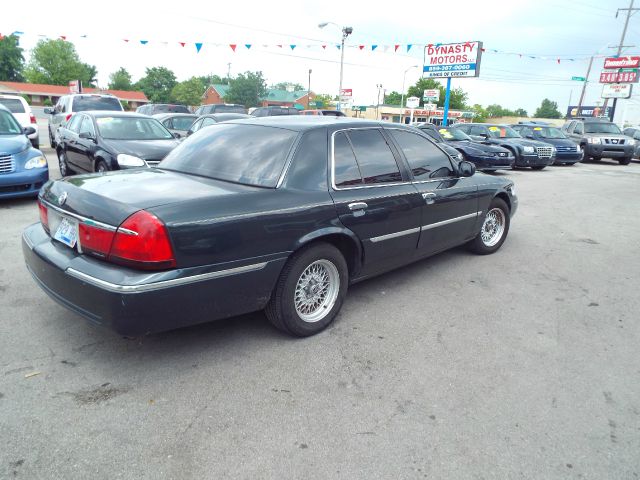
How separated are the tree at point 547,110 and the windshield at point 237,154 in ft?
506

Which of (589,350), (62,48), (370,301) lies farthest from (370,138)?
(62,48)

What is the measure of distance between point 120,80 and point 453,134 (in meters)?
104

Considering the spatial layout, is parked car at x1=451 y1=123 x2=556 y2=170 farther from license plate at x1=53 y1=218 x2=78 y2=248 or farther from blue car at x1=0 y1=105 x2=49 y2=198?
license plate at x1=53 y1=218 x2=78 y2=248

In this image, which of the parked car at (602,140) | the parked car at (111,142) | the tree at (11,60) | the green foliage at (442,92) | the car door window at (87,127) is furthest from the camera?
the tree at (11,60)

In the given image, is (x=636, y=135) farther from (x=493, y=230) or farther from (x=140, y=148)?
(x=140, y=148)

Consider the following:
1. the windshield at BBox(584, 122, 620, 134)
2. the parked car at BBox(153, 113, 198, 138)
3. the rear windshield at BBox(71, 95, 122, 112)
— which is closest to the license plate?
the parked car at BBox(153, 113, 198, 138)

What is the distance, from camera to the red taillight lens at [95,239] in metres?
2.74

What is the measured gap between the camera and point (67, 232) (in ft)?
10.0

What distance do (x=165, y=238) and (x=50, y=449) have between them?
118 cm

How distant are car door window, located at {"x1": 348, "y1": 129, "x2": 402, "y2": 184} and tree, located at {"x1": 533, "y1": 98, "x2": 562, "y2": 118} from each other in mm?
153542

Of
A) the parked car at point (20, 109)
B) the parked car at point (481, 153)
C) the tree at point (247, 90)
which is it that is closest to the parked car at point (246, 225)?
the parked car at point (481, 153)

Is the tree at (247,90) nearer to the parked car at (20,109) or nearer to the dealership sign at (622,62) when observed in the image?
the dealership sign at (622,62)

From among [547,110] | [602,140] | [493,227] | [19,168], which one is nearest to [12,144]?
[19,168]

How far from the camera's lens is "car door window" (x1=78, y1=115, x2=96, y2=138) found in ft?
27.3
